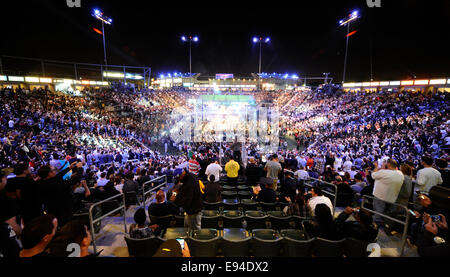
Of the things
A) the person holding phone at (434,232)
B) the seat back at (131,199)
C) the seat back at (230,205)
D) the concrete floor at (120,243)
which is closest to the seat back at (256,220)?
the seat back at (230,205)

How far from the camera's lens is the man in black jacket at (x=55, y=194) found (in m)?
3.13

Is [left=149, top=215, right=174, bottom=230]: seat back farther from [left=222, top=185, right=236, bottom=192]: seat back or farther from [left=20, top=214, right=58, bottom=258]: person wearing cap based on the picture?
[left=222, top=185, right=236, bottom=192]: seat back

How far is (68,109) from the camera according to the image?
21.7 metres

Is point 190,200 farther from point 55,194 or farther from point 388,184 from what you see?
point 388,184

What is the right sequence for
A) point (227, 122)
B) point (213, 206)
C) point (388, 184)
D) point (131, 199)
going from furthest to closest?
point (227, 122)
point (131, 199)
point (213, 206)
point (388, 184)

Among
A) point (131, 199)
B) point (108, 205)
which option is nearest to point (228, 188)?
point (131, 199)

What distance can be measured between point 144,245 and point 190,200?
1092 millimetres

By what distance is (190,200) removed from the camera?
150 inches

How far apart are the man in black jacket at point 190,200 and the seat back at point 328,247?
2.12 meters

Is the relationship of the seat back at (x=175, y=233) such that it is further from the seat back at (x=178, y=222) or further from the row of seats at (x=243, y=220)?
the seat back at (x=178, y=222)

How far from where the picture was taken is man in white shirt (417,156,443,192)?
4242 millimetres

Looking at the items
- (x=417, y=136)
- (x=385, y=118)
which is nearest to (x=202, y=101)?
(x=385, y=118)
